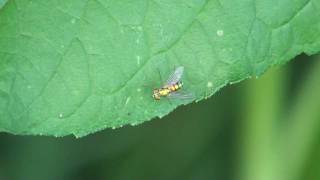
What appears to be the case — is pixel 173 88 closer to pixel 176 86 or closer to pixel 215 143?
pixel 176 86

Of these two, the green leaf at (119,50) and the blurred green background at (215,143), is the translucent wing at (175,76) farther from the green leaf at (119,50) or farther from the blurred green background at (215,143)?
the blurred green background at (215,143)

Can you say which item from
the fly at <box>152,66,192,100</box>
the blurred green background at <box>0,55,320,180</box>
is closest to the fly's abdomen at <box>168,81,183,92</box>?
the fly at <box>152,66,192,100</box>

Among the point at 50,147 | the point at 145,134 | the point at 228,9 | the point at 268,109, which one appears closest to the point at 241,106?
the point at 268,109

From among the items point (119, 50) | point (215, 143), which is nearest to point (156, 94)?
point (119, 50)

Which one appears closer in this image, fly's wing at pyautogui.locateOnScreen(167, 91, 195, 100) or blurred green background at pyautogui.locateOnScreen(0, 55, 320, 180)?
fly's wing at pyautogui.locateOnScreen(167, 91, 195, 100)

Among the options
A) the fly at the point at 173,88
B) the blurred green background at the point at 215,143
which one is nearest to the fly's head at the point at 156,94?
the fly at the point at 173,88

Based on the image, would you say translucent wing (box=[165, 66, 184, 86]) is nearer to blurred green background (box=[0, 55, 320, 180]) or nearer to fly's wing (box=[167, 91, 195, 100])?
fly's wing (box=[167, 91, 195, 100])

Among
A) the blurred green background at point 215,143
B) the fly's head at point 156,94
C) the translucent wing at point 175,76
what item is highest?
the translucent wing at point 175,76
